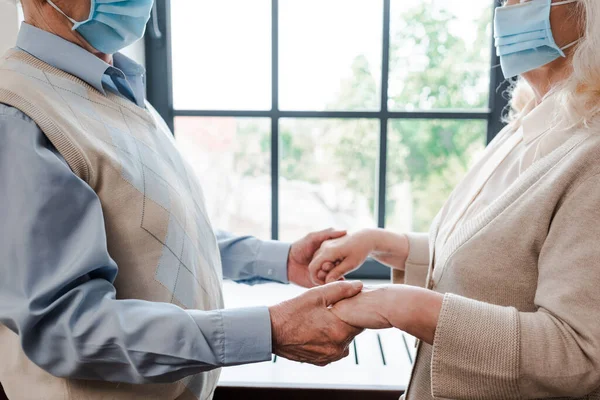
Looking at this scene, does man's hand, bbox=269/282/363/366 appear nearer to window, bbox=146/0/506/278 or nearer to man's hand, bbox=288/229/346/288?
man's hand, bbox=288/229/346/288

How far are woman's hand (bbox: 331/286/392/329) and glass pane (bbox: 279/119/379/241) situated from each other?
3.39 ft

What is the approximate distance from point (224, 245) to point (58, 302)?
671 millimetres

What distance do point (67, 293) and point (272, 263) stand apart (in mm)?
681

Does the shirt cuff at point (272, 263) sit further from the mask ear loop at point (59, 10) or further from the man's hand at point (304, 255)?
the mask ear loop at point (59, 10)

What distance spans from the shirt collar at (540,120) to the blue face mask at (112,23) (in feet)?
2.42

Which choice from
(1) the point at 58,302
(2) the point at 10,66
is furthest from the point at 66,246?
(2) the point at 10,66

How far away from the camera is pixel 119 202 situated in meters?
0.96

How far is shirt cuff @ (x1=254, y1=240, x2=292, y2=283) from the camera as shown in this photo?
1481 mm

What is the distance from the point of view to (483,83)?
200cm

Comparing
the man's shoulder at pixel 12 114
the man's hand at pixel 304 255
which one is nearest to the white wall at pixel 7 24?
the man's shoulder at pixel 12 114

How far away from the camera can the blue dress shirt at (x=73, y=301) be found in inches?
33.0

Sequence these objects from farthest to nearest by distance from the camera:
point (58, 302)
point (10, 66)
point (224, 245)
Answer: point (224, 245)
point (10, 66)
point (58, 302)

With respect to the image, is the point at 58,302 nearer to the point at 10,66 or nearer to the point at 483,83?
the point at 10,66

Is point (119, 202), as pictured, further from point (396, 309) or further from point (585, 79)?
point (585, 79)
